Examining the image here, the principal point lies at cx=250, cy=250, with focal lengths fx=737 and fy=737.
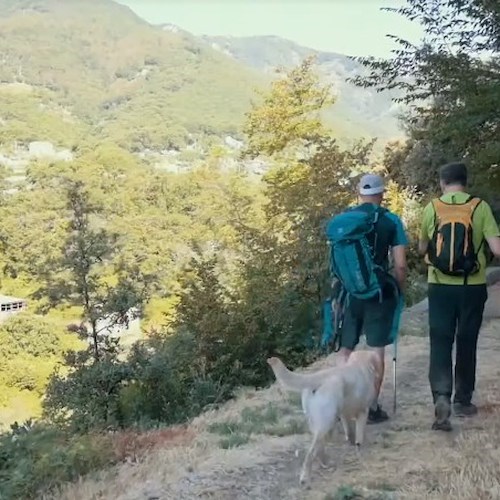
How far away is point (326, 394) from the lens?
4035 mm

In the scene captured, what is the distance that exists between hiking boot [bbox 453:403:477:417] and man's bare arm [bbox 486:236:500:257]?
115 centimetres

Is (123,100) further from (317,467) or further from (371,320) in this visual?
(317,467)

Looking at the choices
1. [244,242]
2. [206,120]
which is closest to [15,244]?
[244,242]

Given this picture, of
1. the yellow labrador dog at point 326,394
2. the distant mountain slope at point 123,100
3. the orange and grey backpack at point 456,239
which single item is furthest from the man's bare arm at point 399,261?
the distant mountain slope at point 123,100

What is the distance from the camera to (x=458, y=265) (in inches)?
178

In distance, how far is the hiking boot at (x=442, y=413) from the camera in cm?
465

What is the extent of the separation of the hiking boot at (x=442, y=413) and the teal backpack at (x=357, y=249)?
784mm

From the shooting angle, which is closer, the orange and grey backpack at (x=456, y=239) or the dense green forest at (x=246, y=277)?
the orange and grey backpack at (x=456, y=239)

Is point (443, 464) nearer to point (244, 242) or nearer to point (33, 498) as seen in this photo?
point (33, 498)

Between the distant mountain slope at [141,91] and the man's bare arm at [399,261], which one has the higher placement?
the distant mountain slope at [141,91]

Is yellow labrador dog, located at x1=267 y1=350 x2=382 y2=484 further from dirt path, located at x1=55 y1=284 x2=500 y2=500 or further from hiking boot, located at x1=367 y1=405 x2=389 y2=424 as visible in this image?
hiking boot, located at x1=367 y1=405 x2=389 y2=424

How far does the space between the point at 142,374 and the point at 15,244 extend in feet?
150

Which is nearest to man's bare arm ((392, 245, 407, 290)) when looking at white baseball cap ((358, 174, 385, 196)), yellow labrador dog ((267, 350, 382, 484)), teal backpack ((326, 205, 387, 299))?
teal backpack ((326, 205, 387, 299))

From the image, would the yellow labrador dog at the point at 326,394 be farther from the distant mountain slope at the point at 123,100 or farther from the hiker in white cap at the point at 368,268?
the distant mountain slope at the point at 123,100
